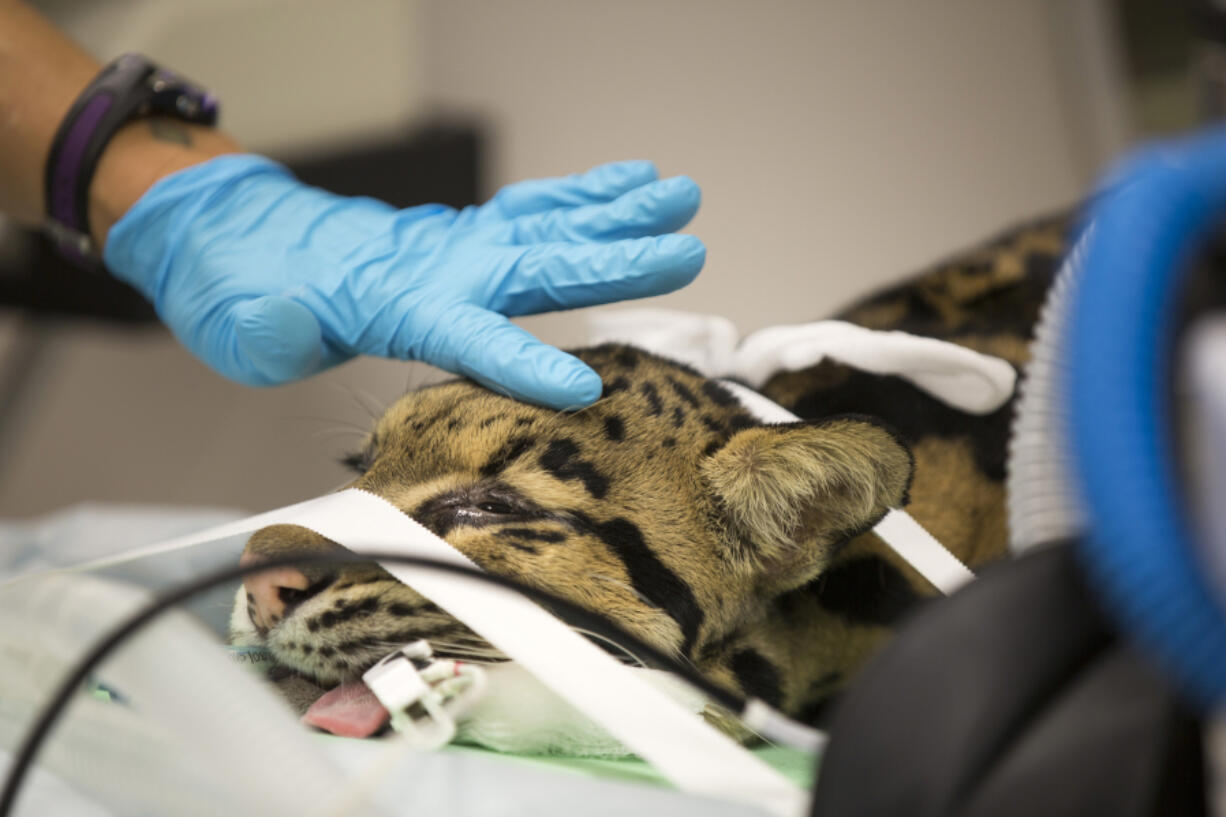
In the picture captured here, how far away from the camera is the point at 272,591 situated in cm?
76

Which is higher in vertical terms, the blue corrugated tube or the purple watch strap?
the purple watch strap

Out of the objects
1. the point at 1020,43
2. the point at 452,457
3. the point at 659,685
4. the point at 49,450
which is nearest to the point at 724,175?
the point at 1020,43

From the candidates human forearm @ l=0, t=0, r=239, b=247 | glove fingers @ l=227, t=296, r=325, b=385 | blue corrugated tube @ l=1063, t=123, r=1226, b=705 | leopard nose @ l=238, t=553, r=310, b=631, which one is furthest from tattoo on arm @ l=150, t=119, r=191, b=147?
blue corrugated tube @ l=1063, t=123, r=1226, b=705

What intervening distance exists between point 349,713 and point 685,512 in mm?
368

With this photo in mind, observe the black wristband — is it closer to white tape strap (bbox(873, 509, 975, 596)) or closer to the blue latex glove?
the blue latex glove

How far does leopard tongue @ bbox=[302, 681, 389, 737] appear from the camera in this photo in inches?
26.7

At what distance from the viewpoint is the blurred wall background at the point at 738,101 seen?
8.22ft

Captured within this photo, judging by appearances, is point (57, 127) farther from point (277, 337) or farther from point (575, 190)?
point (575, 190)

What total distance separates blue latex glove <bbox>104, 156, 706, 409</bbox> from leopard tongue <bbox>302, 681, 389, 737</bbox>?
34 cm

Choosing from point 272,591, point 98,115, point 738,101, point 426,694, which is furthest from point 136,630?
point 738,101

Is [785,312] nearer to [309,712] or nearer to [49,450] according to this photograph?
[309,712]

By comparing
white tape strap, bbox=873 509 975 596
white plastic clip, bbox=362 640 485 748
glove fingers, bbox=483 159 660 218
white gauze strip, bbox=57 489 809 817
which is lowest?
white tape strap, bbox=873 509 975 596

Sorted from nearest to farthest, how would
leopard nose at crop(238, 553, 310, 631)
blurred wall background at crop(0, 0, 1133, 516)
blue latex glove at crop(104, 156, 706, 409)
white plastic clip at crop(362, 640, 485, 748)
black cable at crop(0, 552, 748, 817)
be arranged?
black cable at crop(0, 552, 748, 817) < white plastic clip at crop(362, 640, 485, 748) < leopard nose at crop(238, 553, 310, 631) < blue latex glove at crop(104, 156, 706, 409) < blurred wall background at crop(0, 0, 1133, 516)

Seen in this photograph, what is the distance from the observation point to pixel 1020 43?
8.61ft
